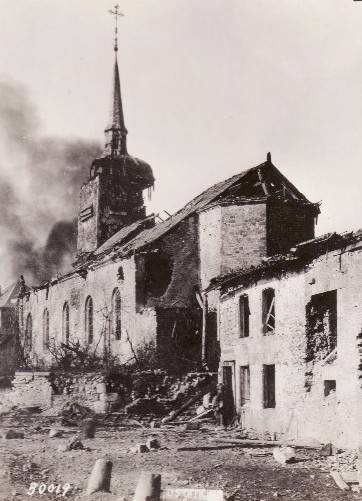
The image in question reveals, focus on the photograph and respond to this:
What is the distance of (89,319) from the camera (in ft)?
117

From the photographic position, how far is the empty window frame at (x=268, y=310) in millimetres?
20325

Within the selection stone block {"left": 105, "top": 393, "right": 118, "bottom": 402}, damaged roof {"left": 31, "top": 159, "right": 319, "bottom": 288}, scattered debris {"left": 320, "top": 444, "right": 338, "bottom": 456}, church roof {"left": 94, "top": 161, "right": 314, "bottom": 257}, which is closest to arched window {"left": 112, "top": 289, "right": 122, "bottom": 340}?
damaged roof {"left": 31, "top": 159, "right": 319, "bottom": 288}

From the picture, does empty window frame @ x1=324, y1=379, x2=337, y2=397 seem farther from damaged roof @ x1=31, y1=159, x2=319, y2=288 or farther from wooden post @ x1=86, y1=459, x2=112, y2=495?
damaged roof @ x1=31, y1=159, x2=319, y2=288

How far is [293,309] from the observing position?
1855 cm

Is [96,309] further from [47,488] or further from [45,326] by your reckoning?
[47,488]

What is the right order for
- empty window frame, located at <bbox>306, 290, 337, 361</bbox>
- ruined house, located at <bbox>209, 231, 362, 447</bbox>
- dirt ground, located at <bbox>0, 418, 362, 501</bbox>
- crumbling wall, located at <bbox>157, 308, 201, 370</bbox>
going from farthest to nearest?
1. crumbling wall, located at <bbox>157, 308, 201, 370</bbox>
2. empty window frame, located at <bbox>306, 290, 337, 361</bbox>
3. ruined house, located at <bbox>209, 231, 362, 447</bbox>
4. dirt ground, located at <bbox>0, 418, 362, 501</bbox>

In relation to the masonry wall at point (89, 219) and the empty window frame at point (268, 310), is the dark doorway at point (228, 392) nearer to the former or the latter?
the empty window frame at point (268, 310)

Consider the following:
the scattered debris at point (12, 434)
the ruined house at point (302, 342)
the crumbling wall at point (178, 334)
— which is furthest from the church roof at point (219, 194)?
the scattered debris at point (12, 434)

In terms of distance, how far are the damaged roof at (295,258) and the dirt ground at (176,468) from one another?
16.8 ft

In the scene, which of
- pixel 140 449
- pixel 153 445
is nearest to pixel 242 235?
pixel 153 445

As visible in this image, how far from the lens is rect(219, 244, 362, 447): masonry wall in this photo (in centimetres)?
1598

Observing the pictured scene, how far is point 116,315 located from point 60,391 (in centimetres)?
711

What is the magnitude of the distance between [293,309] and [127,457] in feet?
21.1

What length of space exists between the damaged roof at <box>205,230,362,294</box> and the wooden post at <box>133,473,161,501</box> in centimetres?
817
